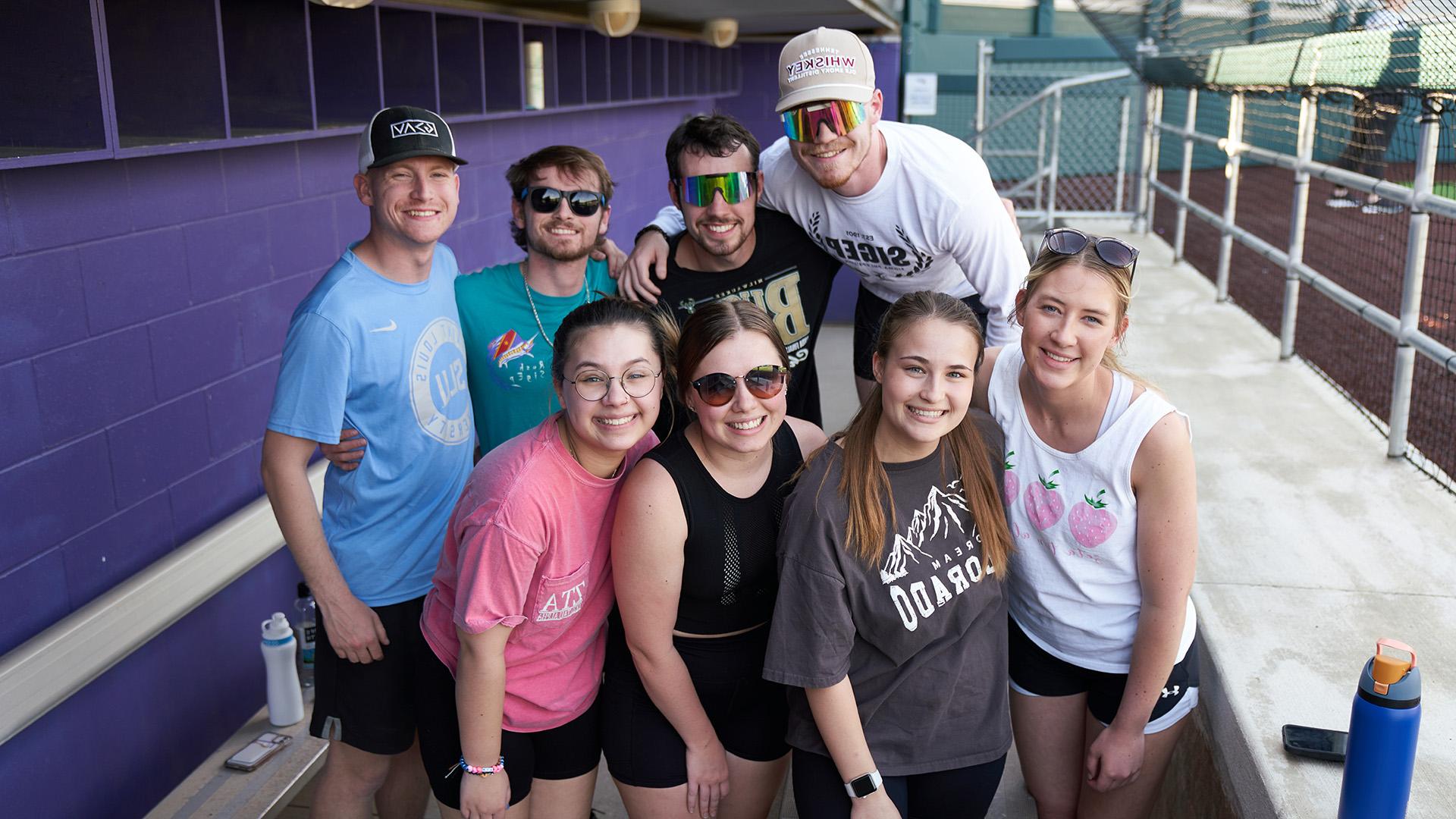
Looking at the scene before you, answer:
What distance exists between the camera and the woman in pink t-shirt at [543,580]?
217cm

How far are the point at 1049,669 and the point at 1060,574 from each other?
0.81ft

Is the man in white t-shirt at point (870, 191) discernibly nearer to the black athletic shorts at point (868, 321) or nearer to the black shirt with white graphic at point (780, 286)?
the black shirt with white graphic at point (780, 286)

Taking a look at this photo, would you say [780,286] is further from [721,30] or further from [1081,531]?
[721,30]

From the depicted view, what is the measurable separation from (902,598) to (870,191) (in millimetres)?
1244

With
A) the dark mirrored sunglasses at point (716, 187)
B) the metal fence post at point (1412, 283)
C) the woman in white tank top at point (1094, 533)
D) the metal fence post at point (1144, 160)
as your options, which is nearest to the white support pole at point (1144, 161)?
the metal fence post at point (1144, 160)

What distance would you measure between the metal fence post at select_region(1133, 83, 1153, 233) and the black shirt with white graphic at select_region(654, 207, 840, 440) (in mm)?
8095

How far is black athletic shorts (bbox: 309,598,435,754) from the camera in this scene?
267 cm

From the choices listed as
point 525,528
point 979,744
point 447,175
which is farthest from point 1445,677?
point 447,175

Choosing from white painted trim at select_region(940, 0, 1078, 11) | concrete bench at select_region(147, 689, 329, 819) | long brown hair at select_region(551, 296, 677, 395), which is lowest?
concrete bench at select_region(147, 689, 329, 819)

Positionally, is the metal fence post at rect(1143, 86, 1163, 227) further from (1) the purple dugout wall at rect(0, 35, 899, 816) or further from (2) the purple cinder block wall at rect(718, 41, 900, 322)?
(1) the purple dugout wall at rect(0, 35, 899, 816)

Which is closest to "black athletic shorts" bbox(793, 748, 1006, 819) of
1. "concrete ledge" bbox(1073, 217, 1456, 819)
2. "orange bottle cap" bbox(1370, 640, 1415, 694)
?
"concrete ledge" bbox(1073, 217, 1456, 819)

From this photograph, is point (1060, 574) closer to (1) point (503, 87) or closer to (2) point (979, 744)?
(2) point (979, 744)

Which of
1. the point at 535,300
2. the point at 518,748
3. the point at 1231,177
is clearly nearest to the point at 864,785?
the point at 518,748

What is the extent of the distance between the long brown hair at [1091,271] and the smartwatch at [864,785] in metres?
0.97
